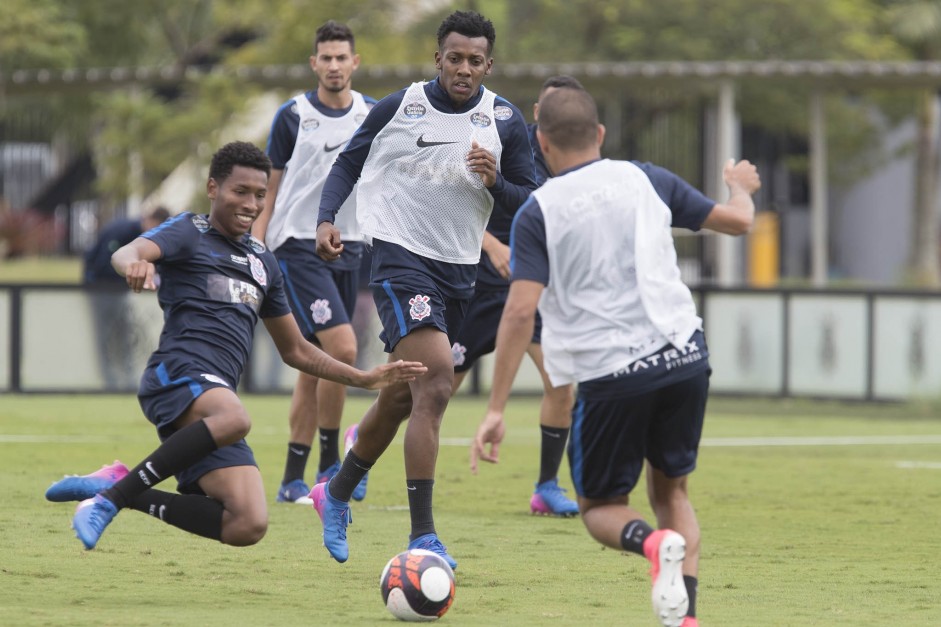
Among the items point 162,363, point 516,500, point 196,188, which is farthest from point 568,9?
point 162,363

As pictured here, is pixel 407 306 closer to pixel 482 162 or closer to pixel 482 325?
pixel 482 162

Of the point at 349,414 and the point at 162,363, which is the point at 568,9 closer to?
the point at 349,414

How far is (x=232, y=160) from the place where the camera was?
22.3ft

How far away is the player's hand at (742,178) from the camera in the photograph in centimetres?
586

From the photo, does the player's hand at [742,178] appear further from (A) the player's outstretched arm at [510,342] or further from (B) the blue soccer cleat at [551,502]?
(B) the blue soccer cleat at [551,502]

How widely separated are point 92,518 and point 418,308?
1.64 m

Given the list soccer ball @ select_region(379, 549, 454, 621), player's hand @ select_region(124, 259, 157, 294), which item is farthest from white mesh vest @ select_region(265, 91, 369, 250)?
soccer ball @ select_region(379, 549, 454, 621)

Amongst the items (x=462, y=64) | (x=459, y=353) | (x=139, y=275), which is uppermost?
(x=462, y=64)

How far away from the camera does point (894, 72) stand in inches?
874

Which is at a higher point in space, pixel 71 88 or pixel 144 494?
pixel 71 88

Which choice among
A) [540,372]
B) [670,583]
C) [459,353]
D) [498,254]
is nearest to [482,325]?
[459,353]

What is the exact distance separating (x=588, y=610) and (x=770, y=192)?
29155mm

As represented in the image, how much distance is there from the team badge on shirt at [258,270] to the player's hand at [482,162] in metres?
0.99

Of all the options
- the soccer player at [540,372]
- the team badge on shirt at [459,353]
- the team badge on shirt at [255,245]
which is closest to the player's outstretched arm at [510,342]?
the team badge on shirt at [255,245]
